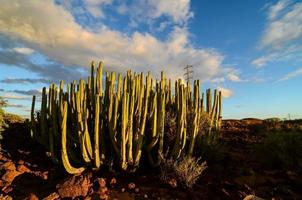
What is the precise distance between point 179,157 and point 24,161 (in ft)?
12.4

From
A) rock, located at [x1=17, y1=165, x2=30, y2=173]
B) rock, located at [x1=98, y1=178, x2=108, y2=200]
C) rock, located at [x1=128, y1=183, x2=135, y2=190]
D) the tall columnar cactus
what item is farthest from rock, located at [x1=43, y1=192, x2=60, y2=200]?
the tall columnar cactus

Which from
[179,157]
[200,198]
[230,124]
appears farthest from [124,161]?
[230,124]

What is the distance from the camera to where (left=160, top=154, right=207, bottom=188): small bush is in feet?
17.7

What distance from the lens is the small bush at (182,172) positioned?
5387 mm

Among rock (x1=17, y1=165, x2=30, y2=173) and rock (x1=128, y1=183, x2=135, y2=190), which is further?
rock (x1=17, y1=165, x2=30, y2=173)

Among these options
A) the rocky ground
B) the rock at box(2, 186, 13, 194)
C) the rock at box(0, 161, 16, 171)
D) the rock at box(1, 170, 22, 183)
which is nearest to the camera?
the rocky ground

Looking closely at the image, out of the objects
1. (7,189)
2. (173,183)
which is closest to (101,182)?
(173,183)

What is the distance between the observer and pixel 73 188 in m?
5.18

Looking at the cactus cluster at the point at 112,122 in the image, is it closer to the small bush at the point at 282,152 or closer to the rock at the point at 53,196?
the rock at the point at 53,196

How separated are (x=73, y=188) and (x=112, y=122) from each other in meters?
1.55

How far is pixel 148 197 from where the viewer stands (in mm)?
5059

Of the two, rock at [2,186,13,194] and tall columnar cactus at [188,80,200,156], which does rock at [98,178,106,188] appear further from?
tall columnar cactus at [188,80,200,156]

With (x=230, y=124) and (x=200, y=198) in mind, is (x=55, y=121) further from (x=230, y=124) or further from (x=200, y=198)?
(x=230, y=124)

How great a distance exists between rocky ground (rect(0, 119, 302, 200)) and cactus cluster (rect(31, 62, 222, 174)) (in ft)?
1.21
